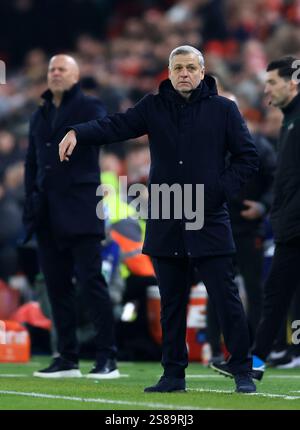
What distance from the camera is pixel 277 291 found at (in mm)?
9570

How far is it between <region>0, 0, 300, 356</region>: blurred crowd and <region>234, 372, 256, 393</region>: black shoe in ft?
14.6

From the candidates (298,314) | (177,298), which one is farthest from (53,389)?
(298,314)

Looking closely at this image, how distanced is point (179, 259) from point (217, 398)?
92 centimetres

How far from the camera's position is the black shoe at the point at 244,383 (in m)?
8.29

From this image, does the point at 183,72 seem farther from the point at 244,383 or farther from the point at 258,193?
the point at 258,193

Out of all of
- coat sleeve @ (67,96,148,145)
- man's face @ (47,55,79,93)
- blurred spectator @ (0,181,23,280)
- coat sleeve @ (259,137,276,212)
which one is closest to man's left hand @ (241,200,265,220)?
coat sleeve @ (259,137,276,212)

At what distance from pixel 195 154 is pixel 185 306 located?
94 centimetres

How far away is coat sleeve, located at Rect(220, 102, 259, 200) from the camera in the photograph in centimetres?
821

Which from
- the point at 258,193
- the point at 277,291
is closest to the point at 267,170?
the point at 258,193

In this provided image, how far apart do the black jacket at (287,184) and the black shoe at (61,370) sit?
1.74 m

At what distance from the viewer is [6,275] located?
1448 cm

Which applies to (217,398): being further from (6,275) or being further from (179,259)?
(6,275)

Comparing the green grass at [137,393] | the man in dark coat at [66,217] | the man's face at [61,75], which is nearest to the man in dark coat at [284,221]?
the green grass at [137,393]

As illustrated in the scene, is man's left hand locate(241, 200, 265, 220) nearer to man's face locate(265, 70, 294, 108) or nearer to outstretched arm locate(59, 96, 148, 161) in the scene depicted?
man's face locate(265, 70, 294, 108)
